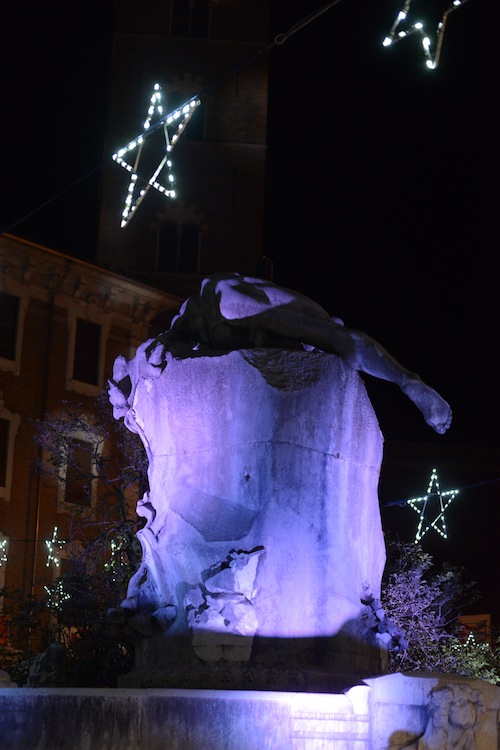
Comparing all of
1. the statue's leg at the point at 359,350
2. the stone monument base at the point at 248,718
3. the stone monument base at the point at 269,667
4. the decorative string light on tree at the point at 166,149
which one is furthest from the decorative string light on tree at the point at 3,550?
the stone monument base at the point at 248,718

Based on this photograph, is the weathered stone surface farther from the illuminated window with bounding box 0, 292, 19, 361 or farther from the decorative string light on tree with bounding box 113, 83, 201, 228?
the illuminated window with bounding box 0, 292, 19, 361

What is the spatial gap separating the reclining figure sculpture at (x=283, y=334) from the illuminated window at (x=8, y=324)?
86.0ft

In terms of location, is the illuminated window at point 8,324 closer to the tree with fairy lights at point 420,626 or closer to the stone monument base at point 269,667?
the tree with fairy lights at point 420,626

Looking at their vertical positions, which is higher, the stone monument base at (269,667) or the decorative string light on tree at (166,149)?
the decorative string light on tree at (166,149)

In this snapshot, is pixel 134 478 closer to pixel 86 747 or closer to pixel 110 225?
pixel 86 747

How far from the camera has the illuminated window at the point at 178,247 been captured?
153 ft

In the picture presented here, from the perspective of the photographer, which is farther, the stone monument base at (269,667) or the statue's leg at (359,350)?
the statue's leg at (359,350)

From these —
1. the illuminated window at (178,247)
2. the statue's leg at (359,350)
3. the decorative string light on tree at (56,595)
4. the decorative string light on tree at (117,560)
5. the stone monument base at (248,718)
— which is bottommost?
the stone monument base at (248,718)

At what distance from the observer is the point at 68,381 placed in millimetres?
34750

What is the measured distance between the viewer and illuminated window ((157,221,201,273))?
46500mm

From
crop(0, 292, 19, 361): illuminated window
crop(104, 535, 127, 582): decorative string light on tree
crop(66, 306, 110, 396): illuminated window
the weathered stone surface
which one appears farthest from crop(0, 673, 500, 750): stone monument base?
crop(66, 306, 110, 396): illuminated window

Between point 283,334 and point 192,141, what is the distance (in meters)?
42.0

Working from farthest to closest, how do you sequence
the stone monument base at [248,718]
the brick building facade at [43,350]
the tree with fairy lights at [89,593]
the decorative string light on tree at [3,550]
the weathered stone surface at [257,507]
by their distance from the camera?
the brick building facade at [43,350]
the decorative string light on tree at [3,550]
the tree with fairy lights at [89,593]
the weathered stone surface at [257,507]
the stone monument base at [248,718]

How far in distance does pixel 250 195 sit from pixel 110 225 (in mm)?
6094
